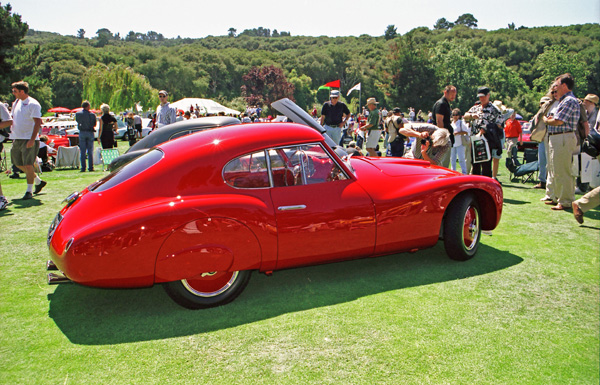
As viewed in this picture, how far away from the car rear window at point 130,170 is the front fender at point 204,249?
2.33ft

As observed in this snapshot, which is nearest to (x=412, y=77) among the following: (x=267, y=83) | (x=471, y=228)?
(x=267, y=83)

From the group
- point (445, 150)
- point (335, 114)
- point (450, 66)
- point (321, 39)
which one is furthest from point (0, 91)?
point (321, 39)

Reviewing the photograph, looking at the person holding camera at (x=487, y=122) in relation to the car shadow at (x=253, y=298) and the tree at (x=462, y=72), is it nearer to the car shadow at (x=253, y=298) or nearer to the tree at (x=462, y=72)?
the car shadow at (x=253, y=298)

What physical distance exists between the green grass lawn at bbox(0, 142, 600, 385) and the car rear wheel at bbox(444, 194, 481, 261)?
0.50ft

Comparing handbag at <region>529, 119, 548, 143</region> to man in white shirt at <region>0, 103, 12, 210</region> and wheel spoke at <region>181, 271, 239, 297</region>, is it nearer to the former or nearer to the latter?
wheel spoke at <region>181, 271, 239, 297</region>

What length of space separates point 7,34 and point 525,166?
3454 centimetres

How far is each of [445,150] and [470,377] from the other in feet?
14.8

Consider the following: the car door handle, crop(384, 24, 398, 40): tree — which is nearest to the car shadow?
the car door handle

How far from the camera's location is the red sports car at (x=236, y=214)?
124 inches

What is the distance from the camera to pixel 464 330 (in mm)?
3160

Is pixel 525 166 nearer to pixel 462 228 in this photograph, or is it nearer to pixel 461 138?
pixel 461 138

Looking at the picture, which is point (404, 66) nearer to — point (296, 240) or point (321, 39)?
point (296, 240)

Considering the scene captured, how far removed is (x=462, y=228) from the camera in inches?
174

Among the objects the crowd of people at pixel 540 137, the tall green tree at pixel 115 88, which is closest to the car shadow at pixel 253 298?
the crowd of people at pixel 540 137
